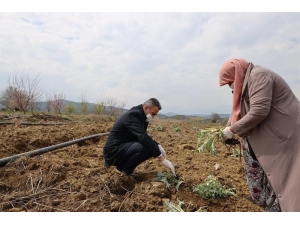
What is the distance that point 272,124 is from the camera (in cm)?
207

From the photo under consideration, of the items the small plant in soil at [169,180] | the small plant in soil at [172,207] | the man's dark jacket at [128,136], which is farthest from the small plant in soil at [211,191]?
the man's dark jacket at [128,136]

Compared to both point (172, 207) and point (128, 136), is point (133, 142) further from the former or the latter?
point (172, 207)

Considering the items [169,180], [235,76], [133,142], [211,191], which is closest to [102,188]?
[133,142]

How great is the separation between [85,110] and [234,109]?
1432cm

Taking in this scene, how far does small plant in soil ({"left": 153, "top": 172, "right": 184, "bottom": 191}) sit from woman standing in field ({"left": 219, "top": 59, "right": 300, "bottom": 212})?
1036 millimetres

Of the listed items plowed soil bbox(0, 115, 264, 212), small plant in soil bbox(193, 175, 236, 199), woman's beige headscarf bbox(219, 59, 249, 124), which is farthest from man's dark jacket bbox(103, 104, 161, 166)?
woman's beige headscarf bbox(219, 59, 249, 124)

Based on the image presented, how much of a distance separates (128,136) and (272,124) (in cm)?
172

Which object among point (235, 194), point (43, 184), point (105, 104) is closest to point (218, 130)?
point (235, 194)

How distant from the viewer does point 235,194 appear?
2.73 metres

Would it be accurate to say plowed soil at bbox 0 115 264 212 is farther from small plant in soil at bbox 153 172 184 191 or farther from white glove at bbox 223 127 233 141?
white glove at bbox 223 127 233 141

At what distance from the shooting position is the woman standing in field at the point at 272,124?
197cm

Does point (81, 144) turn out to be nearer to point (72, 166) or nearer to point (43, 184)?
point (72, 166)

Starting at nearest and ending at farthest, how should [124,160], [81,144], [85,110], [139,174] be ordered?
1. [124,160]
2. [139,174]
3. [81,144]
4. [85,110]

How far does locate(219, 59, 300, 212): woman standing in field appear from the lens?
197cm
